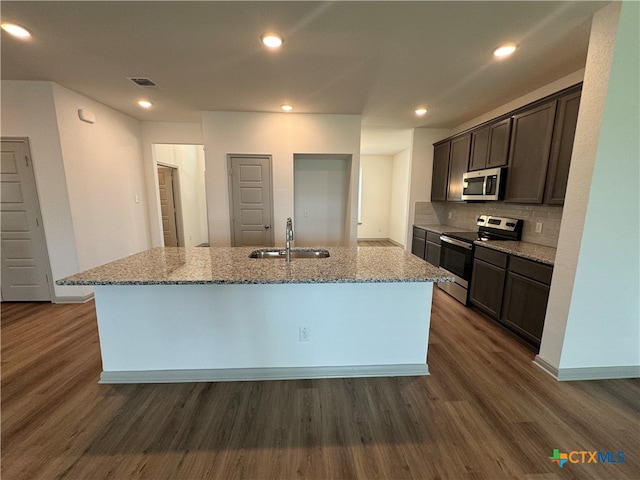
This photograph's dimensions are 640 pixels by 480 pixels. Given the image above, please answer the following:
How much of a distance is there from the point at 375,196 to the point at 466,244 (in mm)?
4719

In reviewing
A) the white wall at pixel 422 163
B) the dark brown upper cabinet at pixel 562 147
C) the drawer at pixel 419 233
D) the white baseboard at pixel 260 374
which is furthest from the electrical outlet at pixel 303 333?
the white wall at pixel 422 163

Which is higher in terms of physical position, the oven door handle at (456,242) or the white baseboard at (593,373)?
the oven door handle at (456,242)

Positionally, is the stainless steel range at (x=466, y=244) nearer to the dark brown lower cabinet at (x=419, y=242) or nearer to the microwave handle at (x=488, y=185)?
the microwave handle at (x=488, y=185)

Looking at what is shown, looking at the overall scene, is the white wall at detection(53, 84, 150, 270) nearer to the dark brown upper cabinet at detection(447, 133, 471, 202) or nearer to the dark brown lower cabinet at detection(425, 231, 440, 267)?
the dark brown lower cabinet at detection(425, 231, 440, 267)

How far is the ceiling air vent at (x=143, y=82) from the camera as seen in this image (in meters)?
2.88

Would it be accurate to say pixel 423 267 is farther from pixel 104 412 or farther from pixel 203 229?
pixel 203 229

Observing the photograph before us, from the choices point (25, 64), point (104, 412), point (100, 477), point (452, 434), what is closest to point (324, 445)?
point (452, 434)

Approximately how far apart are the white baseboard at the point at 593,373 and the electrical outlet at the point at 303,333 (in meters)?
1.98

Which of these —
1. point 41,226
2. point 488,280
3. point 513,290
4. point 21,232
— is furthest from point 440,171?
point 21,232

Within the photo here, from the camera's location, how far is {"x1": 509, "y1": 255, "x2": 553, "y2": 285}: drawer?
225cm

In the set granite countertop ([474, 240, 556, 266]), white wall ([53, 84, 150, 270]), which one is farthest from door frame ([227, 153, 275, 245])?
granite countertop ([474, 240, 556, 266])

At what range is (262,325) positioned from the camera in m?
2.02

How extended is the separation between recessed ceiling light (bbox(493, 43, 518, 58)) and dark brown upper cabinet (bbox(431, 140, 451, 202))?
2.08 meters
